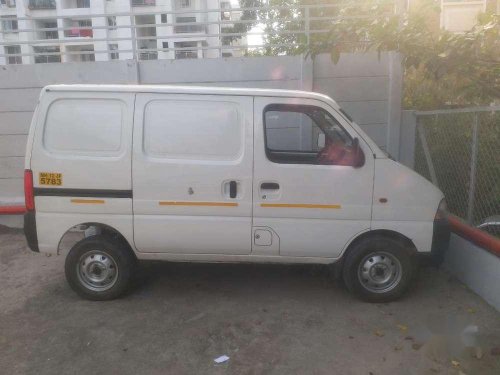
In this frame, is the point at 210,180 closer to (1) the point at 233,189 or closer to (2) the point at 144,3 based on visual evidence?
(1) the point at 233,189

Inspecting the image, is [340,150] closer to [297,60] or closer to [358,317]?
[358,317]

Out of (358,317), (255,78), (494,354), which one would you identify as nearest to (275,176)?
(358,317)

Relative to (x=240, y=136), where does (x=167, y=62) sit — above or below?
above

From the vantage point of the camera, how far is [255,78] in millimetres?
6926

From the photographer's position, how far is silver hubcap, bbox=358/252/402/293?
432 cm

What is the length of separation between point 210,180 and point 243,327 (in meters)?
1.31

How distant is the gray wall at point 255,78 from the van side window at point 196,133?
9.52ft

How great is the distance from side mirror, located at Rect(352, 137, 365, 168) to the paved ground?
1348mm

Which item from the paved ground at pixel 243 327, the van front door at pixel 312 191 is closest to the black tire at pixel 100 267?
the paved ground at pixel 243 327

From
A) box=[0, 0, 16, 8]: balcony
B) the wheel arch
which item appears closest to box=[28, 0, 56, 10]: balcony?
box=[0, 0, 16, 8]: balcony

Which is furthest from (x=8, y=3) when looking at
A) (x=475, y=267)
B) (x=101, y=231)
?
(x=475, y=267)

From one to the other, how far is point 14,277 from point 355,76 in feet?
17.5

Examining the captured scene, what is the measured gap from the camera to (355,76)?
698 centimetres

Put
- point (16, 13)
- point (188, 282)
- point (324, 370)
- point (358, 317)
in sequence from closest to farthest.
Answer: point (324, 370) < point (358, 317) < point (188, 282) < point (16, 13)
